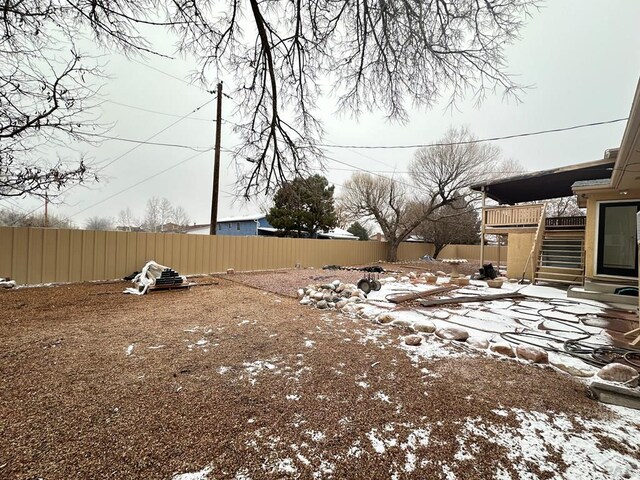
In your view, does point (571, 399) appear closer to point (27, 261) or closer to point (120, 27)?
point (120, 27)

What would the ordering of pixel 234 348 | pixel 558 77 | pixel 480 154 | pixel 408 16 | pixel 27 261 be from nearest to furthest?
pixel 408 16 → pixel 234 348 → pixel 558 77 → pixel 27 261 → pixel 480 154

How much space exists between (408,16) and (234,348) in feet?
11.4

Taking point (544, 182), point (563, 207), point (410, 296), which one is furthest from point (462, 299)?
point (563, 207)

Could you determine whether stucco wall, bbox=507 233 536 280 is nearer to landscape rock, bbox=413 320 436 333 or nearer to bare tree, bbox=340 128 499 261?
bare tree, bbox=340 128 499 261

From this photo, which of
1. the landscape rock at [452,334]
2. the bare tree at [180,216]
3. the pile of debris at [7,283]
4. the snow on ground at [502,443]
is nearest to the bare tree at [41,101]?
the pile of debris at [7,283]

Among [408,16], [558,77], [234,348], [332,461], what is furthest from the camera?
[558,77]

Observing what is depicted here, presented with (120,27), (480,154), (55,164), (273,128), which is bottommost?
(55,164)

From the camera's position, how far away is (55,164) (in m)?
3.50

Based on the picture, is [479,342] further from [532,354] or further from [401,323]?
[401,323]

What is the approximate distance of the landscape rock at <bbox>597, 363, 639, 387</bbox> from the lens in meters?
2.06

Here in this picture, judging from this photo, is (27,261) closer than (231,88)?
No

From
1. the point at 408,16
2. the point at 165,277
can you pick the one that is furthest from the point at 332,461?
the point at 165,277

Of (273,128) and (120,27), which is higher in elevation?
(120,27)

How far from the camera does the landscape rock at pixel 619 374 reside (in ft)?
6.74
